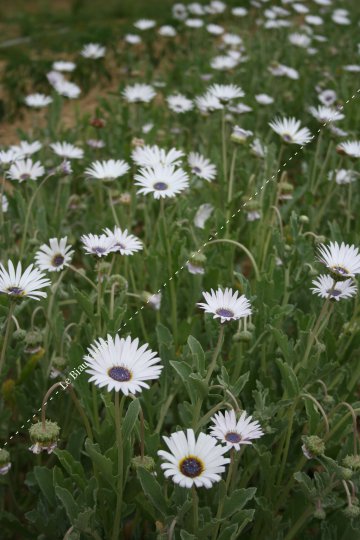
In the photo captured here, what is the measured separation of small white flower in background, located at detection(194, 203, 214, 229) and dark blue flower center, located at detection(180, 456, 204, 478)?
1310 mm

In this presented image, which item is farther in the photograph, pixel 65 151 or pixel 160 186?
pixel 65 151

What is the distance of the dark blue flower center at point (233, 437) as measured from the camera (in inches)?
58.5

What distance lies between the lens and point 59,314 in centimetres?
210

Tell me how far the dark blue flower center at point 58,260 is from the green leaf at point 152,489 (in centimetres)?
69

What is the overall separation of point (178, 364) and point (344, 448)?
43 cm

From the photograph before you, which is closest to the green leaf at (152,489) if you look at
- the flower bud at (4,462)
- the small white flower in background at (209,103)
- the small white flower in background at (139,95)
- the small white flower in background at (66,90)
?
the flower bud at (4,462)

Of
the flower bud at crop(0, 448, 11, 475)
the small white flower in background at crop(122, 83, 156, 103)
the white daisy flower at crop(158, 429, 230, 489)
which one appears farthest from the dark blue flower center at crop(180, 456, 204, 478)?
the small white flower in background at crop(122, 83, 156, 103)

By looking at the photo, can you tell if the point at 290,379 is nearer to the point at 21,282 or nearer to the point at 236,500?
the point at 236,500

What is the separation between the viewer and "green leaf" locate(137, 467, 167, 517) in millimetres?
1528

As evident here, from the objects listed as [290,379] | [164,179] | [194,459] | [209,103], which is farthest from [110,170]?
[194,459]

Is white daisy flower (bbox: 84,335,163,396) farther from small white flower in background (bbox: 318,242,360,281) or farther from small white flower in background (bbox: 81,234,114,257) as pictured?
small white flower in background (bbox: 318,242,360,281)

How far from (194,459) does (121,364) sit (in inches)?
9.8

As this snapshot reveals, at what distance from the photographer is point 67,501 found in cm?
159

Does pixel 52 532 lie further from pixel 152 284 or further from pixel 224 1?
pixel 224 1
